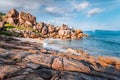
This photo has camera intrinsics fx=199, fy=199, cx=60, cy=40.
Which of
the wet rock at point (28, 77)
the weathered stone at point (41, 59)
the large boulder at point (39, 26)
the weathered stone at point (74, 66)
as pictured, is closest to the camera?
the wet rock at point (28, 77)

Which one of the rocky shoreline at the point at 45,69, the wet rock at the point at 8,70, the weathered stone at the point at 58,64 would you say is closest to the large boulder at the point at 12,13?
the rocky shoreline at the point at 45,69

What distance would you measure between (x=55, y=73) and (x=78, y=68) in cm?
370

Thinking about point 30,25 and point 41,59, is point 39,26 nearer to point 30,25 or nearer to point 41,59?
point 30,25

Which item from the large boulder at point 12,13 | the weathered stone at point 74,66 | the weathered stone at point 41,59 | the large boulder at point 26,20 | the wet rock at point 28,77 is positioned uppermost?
the large boulder at point 12,13

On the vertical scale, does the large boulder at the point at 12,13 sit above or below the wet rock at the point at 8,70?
above

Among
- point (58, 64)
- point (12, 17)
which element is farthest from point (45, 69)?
point (12, 17)

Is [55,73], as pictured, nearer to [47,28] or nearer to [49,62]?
[49,62]

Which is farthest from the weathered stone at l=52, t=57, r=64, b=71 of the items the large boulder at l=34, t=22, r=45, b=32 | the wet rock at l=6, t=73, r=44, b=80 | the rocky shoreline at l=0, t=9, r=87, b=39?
the large boulder at l=34, t=22, r=45, b=32

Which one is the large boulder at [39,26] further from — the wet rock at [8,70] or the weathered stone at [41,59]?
the wet rock at [8,70]

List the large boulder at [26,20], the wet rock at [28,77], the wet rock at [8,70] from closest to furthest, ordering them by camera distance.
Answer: the wet rock at [28,77]
the wet rock at [8,70]
the large boulder at [26,20]

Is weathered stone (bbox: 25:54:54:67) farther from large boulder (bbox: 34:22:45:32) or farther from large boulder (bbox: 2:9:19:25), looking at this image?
large boulder (bbox: 34:22:45:32)

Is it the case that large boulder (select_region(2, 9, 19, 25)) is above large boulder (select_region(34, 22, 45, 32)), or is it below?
above

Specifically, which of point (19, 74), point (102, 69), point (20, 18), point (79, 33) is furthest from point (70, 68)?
point (79, 33)

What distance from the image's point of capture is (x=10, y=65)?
18.5 metres
